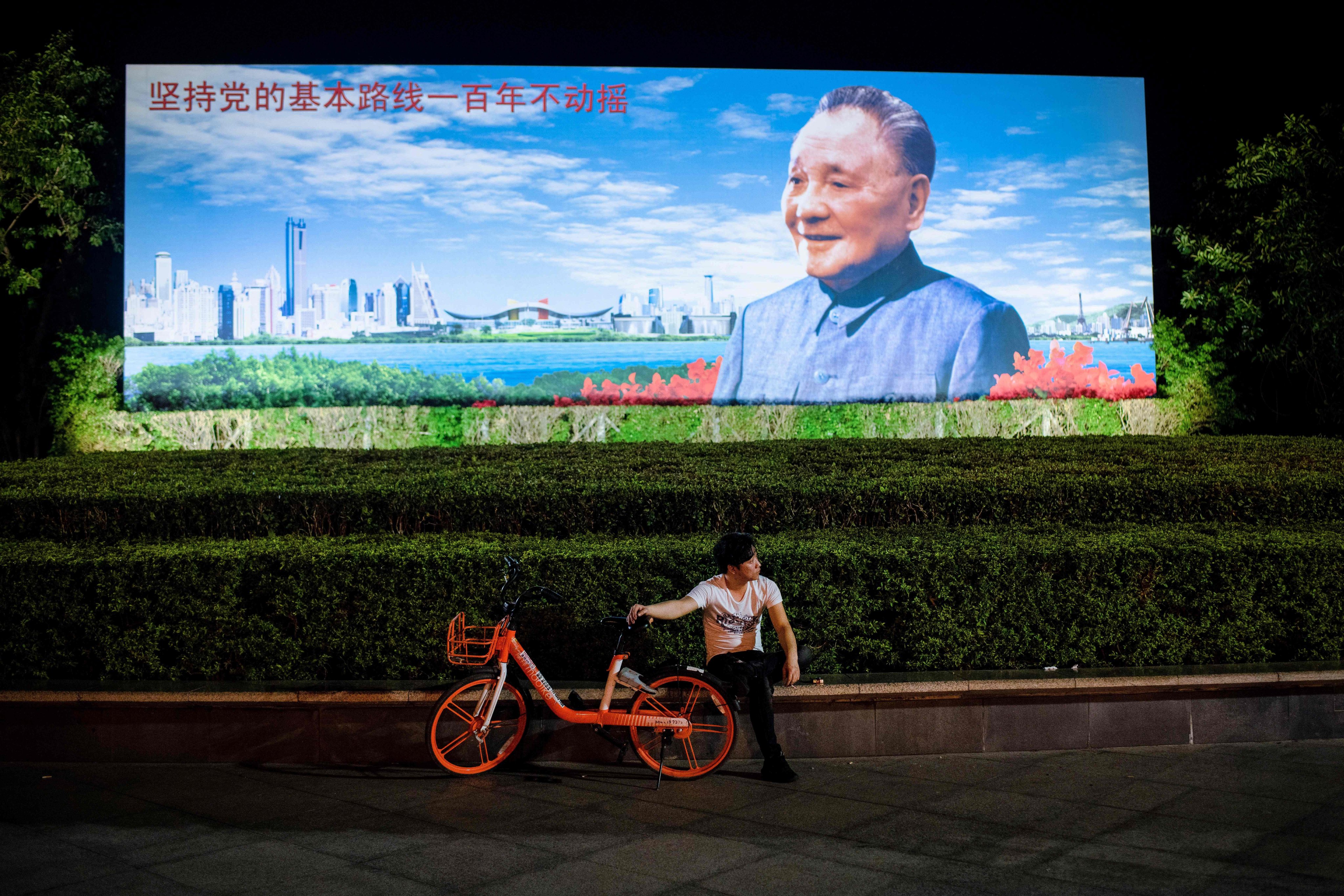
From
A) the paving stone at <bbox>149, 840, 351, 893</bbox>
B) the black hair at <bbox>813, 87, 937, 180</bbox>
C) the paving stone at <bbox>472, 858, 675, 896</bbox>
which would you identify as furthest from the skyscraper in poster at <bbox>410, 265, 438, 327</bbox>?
the paving stone at <bbox>472, 858, 675, 896</bbox>

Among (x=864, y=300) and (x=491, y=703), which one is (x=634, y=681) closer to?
(x=491, y=703)

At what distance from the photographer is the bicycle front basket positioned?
491 cm

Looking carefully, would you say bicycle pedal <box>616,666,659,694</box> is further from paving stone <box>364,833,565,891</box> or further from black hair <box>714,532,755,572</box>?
paving stone <box>364,833,565,891</box>

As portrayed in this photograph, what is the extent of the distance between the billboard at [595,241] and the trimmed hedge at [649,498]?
218 inches

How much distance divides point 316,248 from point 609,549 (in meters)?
9.11

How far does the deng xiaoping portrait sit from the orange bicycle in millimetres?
8662

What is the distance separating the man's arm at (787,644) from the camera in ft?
16.5

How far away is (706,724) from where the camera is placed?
5031 mm

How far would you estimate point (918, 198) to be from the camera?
13.7 meters

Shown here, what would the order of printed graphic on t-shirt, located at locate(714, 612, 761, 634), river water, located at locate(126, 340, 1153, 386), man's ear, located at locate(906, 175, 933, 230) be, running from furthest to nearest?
man's ear, located at locate(906, 175, 933, 230)
river water, located at locate(126, 340, 1153, 386)
printed graphic on t-shirt, located at locate(714, 612, 761, 634)

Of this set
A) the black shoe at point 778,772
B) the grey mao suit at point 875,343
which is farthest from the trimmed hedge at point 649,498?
the grey mao suit at point 875,343

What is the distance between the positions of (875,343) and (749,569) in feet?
29.3

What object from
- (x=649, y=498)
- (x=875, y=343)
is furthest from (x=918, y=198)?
(x=649, y=498)

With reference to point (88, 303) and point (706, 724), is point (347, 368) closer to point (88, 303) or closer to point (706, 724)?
point (88, 303)
